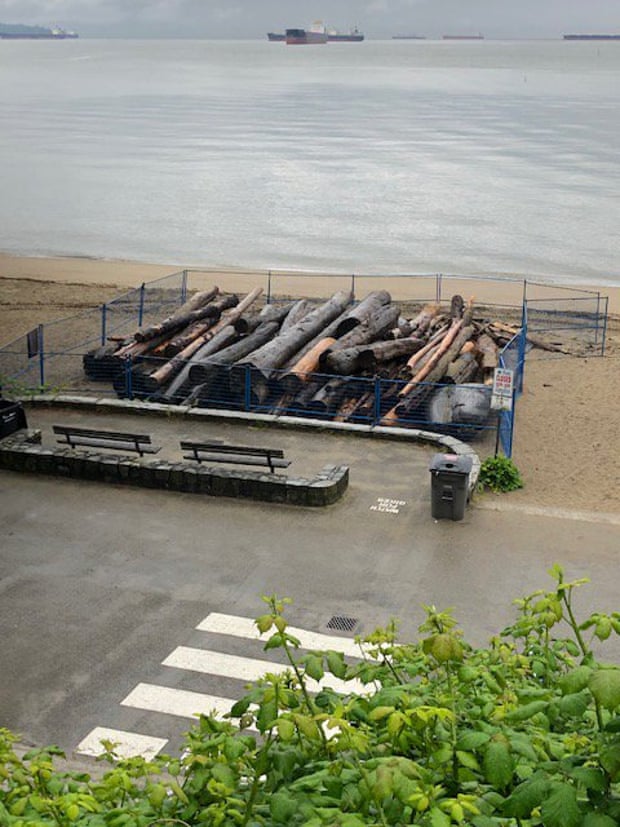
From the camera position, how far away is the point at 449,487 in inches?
591

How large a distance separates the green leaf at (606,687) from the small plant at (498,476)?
42.6 ft

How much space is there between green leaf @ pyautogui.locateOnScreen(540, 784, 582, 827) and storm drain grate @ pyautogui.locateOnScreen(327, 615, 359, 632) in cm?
Answer: 838

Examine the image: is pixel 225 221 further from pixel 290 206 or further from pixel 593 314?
pixel 593 314

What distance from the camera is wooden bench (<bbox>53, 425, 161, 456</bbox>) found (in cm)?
1673

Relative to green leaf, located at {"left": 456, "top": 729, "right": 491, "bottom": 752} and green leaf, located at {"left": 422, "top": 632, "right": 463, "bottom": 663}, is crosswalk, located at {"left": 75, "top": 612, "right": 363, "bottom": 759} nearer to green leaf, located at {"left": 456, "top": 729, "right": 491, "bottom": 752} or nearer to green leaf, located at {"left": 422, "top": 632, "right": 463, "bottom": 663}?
green leaf, located at {"left": 422, "top": 632, "right": 463, "bottom": 663}

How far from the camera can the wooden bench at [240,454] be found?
1609cm

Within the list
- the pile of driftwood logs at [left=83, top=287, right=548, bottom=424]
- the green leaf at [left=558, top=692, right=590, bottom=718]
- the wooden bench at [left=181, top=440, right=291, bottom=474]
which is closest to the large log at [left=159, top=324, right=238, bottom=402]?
the pile of driftwood logs at [left=83, top=287, right=548, bottom=424]

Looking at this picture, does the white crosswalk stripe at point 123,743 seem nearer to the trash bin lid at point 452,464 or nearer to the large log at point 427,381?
the trash bin lid at point 452,464

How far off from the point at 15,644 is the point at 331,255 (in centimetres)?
4113

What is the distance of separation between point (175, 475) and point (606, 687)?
41.5ft

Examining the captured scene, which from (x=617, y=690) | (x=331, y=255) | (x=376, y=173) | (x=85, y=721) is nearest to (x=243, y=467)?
(x=85, y=721)

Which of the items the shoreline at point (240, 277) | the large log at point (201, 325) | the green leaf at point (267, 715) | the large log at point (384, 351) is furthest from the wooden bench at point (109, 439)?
the shoreline at point (240, 277)

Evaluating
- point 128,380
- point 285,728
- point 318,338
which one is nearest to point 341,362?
point 318,338

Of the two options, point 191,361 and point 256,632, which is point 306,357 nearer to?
point 191,361
